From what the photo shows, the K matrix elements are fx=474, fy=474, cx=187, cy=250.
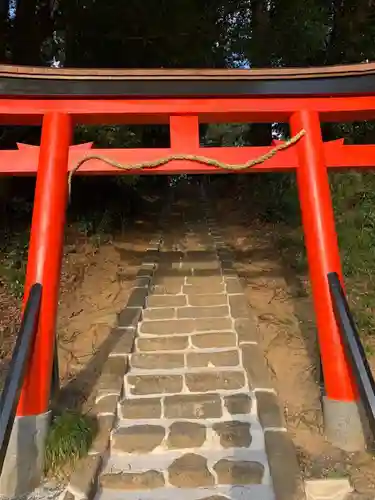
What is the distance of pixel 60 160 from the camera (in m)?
3.85

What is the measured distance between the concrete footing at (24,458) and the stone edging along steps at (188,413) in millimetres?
304

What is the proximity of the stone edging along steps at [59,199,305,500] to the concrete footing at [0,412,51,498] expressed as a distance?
304mm

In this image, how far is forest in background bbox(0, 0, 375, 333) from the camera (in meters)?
8.26

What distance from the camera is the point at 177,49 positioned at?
9062mm

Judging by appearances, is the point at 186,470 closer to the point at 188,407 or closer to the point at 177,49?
the point at 188,407

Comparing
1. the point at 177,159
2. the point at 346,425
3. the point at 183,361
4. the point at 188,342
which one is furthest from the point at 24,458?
the point at 177,159

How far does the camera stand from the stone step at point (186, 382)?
4316mm

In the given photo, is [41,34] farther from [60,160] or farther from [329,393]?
[329,393]

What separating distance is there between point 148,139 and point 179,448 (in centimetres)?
1010

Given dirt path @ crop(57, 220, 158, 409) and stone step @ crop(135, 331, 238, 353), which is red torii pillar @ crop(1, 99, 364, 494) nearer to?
dirt path @ crop(57, 220, 158, 409)

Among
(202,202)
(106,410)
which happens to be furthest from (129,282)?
(202,202)

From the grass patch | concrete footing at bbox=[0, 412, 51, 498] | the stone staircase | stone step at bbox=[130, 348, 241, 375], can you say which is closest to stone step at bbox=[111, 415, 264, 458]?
the stone staircase

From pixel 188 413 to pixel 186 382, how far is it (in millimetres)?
401

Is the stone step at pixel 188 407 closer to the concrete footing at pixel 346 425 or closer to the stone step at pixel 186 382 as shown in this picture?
the stone step at pixel 186 382
